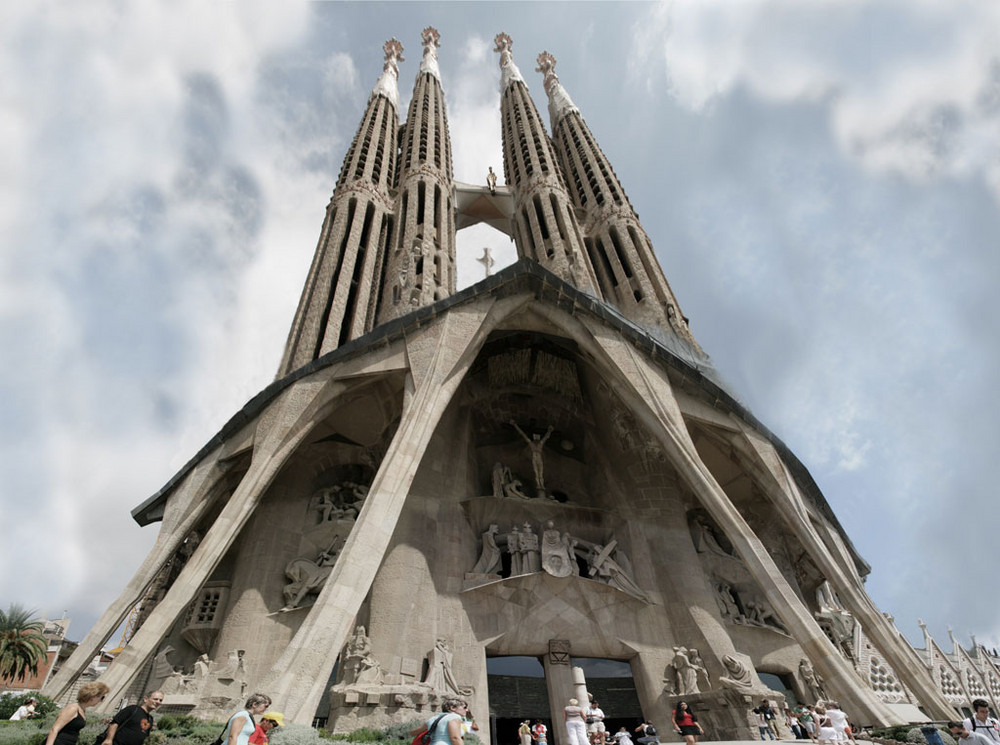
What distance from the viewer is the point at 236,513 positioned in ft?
28.6

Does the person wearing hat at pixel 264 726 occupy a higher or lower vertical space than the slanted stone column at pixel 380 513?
lower

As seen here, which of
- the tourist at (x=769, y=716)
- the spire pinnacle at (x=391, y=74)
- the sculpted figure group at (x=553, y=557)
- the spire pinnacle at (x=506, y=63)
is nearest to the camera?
the tourist at (x=769, y=716)

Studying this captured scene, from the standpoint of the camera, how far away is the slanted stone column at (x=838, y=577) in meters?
7.77

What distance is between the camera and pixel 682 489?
511 inches

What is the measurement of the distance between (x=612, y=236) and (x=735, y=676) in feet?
52.7

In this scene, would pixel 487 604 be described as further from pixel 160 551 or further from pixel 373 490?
pixel 160 551

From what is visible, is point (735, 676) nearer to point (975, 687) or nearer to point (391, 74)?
point (975, 687)

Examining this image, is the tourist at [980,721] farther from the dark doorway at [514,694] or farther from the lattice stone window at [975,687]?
the lattice stone window at [975,687]

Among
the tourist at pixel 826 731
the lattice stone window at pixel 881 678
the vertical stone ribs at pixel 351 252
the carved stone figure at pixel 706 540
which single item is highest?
the vertical stone ribs at pixel 351 252

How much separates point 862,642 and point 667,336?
8.55 m

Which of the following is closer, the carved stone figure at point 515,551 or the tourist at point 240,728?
the tourist at point 240,728

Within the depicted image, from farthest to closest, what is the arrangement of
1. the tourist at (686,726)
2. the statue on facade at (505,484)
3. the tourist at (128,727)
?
the statue on facade at (505,484) < the tourist at (686,726) < the tourist at (128,727)

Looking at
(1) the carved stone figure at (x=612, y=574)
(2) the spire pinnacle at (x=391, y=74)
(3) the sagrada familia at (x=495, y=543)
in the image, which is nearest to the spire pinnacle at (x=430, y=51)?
(2) the spire pinnacle at (x=391, y=74)

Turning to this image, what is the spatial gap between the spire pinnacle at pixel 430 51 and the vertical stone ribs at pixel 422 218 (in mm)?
2314
